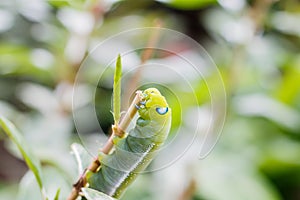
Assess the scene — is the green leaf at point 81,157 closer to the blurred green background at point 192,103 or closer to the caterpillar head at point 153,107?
the caterpillar head at point 153,107

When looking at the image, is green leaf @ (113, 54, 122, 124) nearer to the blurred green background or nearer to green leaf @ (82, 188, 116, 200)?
green leaf @ (82, 188, 116, 200)

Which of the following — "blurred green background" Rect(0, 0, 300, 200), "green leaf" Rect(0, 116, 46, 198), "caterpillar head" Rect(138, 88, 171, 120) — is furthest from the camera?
"blurred green background" Rect(0, 0, 300, 200)

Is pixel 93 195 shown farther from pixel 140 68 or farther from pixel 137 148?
pixel 140 68

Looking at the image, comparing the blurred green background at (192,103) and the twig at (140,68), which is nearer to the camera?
the twig at (140,68)

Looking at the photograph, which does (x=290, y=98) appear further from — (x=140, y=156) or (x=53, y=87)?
(x=140, y=156)

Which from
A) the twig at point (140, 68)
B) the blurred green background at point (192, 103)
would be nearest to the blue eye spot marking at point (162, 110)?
the twig at point (140, 68)

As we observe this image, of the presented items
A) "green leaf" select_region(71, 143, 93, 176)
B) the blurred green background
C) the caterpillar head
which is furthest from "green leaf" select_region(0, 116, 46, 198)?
the blurred green background
